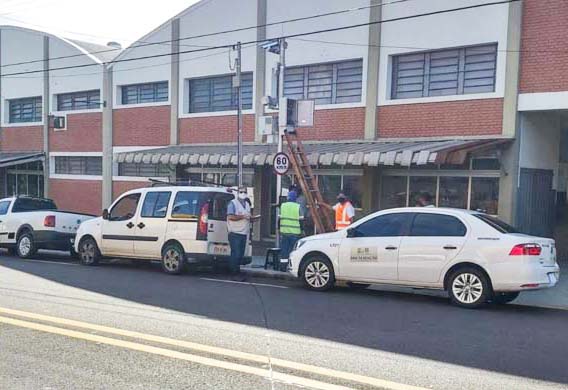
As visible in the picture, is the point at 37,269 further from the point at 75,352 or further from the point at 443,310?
the point at 443,310

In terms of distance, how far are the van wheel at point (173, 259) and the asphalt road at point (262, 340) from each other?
5.21ft

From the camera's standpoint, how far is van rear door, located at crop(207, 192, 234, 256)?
12000mm

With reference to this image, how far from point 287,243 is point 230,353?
6678 mm

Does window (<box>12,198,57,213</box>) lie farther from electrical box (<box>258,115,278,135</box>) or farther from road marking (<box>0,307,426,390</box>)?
road marking (<box>0,307,426,390</box>)

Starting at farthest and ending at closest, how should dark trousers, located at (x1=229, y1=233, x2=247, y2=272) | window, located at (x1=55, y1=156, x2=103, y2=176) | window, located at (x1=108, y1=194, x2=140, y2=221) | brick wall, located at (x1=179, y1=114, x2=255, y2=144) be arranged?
window, located at (x1=55, y1=156, x2=103, y2=176)
brick wall, located at (x1=179, y1=114, x2=255, y2=144)
window, located at (x1=108, y1=194, x2=140, y2=221)
dark trousers, located at (x1=229, y1=233, x2=247, y2=272)

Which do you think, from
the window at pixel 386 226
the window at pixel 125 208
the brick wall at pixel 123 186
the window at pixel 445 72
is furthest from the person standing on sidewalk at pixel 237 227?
the brick wall at pixel 123 186

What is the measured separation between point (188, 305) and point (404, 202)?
26.7 feet

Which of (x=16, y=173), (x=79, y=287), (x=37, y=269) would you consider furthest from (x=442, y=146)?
(x=16, y=173)

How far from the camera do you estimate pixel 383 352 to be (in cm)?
621

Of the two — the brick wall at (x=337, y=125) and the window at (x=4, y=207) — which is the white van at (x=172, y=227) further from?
the brick wall at (x=337, y=125)

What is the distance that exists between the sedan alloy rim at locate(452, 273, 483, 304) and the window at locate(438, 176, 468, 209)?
561 cm

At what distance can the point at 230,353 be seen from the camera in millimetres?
5977

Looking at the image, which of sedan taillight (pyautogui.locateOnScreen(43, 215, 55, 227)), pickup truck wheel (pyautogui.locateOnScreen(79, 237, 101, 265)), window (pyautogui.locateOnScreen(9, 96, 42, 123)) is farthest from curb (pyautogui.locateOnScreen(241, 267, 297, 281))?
window (pyautogui.locateOnScreen(9, 96, 42, 123))

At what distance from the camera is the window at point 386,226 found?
31.8ft
